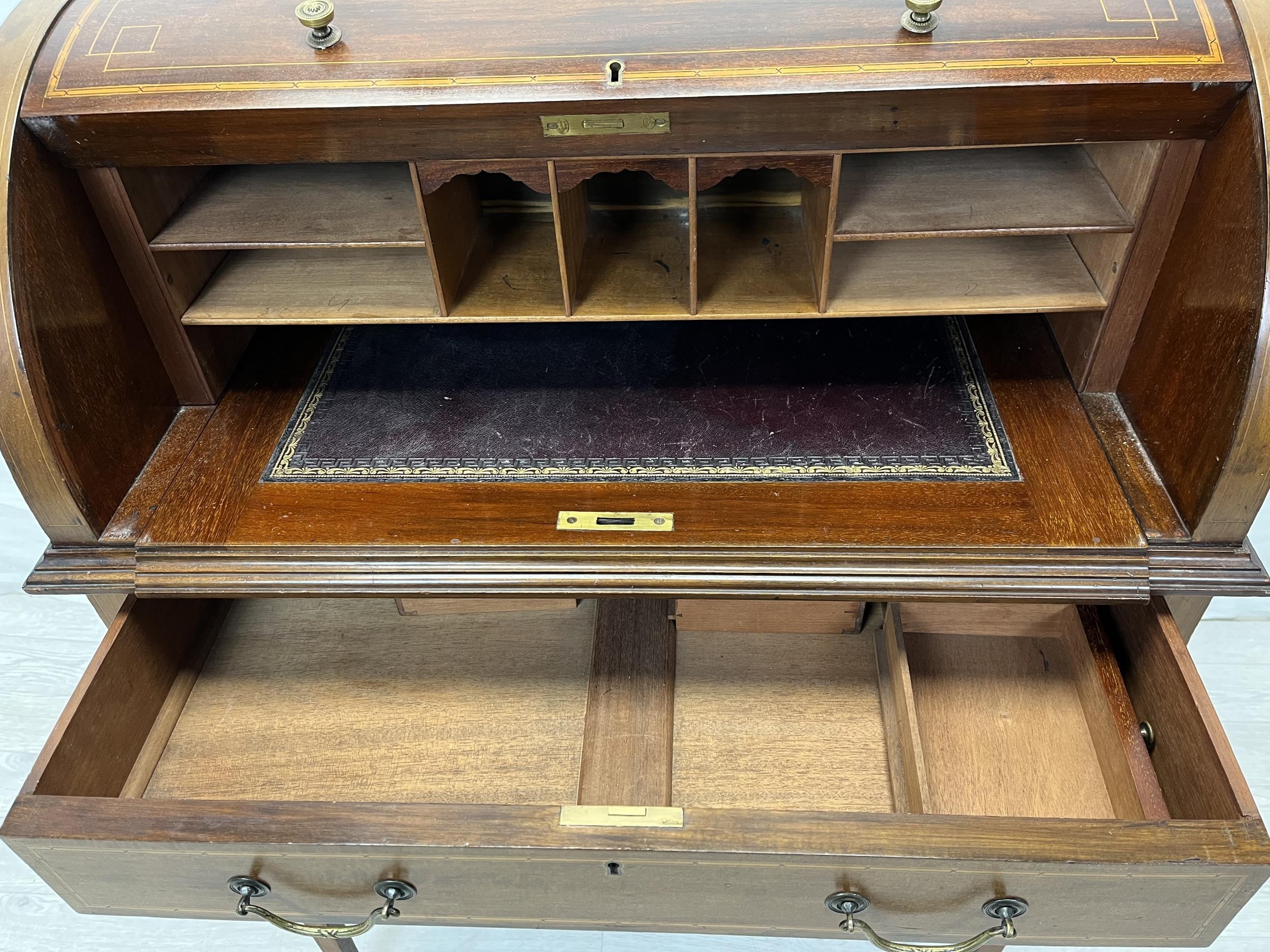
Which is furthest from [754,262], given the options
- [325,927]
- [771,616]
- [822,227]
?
[325,927]

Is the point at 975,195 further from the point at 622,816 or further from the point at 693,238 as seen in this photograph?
the point at 622,816

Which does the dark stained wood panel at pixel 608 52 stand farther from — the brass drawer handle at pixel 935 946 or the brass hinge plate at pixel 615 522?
the brass drawer handle at pixel 935 946

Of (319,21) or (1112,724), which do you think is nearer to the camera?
(319,21)

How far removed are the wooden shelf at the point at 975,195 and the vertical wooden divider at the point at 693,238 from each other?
15 cm

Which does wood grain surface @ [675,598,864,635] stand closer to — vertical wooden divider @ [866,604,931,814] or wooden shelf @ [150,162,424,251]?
vertical wooden divider @ [866,604,931,814]

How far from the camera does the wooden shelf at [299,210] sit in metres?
1.14

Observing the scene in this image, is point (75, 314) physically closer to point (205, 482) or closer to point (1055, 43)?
point (205, 482)

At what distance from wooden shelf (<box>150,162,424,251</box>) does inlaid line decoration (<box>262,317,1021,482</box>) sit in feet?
0.82

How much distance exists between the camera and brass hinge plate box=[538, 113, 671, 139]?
39.5 inches

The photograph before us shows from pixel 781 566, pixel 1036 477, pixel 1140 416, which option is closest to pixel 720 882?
pixel 781 566

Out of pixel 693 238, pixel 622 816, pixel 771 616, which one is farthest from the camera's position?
pixel 771 616

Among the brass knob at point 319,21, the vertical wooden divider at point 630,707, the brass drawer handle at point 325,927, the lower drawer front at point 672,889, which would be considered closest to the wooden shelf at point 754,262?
the vertical wooden divider at point 630,707

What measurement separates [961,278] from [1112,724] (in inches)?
21.7

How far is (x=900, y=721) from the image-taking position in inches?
48.5
